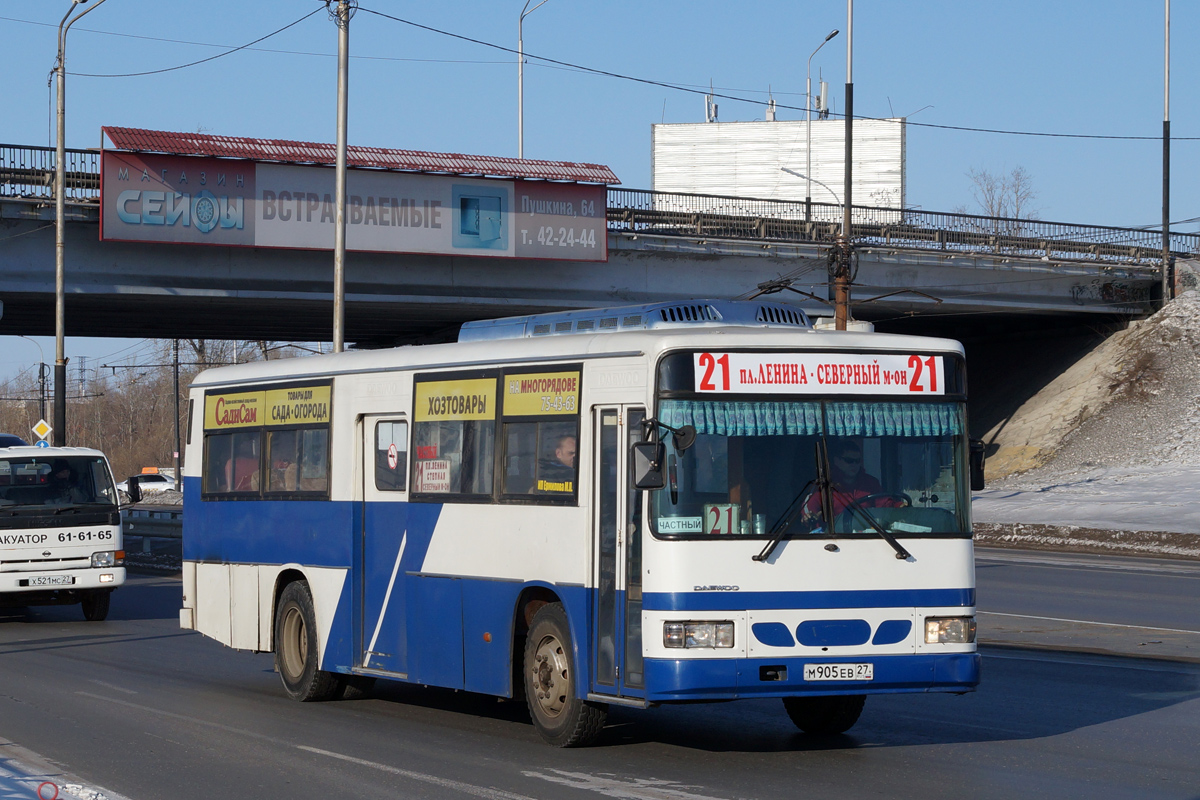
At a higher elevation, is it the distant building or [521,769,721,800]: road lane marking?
the distant building

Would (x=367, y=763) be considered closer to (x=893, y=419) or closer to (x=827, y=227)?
(x=893, y=419)

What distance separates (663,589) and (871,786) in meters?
1.56

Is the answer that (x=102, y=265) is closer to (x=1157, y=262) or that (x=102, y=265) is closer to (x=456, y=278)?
(x=456, y=278)

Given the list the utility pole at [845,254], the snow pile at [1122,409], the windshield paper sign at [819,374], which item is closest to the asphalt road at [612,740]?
the windshield paper sign at [819,374]

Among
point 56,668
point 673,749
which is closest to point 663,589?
point 673,749

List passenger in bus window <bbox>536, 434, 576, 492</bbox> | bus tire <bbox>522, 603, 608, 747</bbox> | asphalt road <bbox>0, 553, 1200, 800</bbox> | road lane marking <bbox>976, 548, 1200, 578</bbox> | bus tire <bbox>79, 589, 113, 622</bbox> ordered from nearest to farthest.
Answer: asphalt road <bbox>0, 553, 1200, 800</bbox> < bus tire <bbox>522, 603, 608, 747</bbox> < passenger in bus window <bbox>536, 434, 576, 492</bbox> < bus tire <bbox>79, 589, 113, 622</bbox> < road lane marking <bbox>976, 548, 1200, 578</bbox>

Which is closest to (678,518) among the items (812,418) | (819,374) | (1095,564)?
(812,418)

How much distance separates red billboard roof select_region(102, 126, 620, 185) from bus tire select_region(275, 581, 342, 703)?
19613 mm

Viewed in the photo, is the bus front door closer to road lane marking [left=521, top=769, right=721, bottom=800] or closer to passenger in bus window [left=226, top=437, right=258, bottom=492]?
road lane marking [left=521, top=769, right=721, bottom=800]

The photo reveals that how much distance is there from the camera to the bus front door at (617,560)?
8.54 m

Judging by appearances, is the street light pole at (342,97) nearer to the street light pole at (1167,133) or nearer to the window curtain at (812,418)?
the window curtain at (812,418)

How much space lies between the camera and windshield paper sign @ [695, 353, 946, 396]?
866 centimetres

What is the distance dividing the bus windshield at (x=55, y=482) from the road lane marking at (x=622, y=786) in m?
12.8

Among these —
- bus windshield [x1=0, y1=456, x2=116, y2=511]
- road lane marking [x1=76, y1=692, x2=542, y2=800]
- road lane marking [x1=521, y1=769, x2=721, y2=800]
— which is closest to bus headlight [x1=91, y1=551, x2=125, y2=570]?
bus windshield [x1=0, y1=456, x2=116, y2=511]
